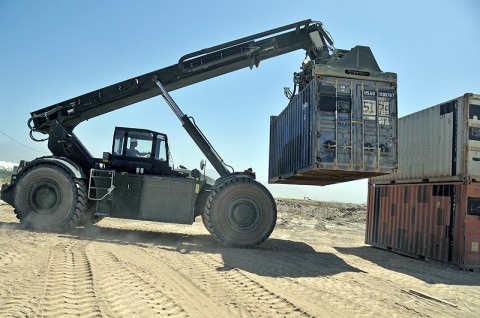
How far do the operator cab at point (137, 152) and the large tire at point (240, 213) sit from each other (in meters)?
2.19

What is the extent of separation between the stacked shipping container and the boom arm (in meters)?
4.14

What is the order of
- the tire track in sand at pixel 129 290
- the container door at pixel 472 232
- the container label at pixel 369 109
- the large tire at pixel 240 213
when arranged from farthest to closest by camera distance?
the large tire at pixel 240 213
the container door at pixel 472 232
the container label at pixel 369 109
the tire track in sand at pixel 129 290

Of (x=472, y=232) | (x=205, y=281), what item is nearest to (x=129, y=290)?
(x=205, y=281)

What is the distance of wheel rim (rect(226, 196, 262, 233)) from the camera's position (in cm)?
1062

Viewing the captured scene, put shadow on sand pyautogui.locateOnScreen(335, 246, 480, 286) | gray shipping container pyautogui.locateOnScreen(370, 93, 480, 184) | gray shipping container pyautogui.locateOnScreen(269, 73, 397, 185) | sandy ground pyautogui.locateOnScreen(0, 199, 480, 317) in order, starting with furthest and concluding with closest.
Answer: gray shipping container pyautogui.locateOnScreen(370, 93, 480, 184), gray shipping container pyautogui.locateOnScreen(269, 73, 397, 185), shadow on sand pyautogui.locateOnScreen(335, 246, 480, 286), sandy ground pyautogui.locateOnScreen(0, 199, 480, 317)

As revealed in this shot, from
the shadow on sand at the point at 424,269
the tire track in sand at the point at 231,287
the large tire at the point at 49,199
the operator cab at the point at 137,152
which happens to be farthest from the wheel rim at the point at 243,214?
the large tire at the point at 49,199

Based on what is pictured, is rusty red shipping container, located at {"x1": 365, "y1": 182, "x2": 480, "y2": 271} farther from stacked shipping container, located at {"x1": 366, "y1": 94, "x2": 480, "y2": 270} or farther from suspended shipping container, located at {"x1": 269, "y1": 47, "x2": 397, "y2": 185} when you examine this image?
suspended shipping container, located at {"x1": 269, "y1": 47, "x2": 397, "y2": 185}

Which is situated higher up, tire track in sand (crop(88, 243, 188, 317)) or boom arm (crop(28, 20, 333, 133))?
boom arm (crop(28, 20, 333, 133))

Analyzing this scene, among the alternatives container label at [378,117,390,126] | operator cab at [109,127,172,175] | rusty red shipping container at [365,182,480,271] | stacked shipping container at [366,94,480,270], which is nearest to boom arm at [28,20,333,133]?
operator cab at [109,127,172,175]

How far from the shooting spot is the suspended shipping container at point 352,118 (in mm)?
9500

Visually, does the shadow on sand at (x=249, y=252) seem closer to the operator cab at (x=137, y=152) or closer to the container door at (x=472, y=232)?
the operator cab at (x=137, y=152)

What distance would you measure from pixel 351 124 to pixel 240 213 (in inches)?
149

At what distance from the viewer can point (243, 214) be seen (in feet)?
34.9

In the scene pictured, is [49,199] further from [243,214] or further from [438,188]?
[438,188]
